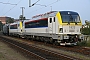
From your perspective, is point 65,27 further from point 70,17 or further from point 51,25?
point 51,25

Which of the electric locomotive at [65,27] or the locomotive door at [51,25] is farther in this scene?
the locomotive door at [51,25]

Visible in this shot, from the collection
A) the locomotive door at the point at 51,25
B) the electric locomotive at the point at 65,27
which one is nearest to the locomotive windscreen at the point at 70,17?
the electric locomotive at the point at 65,27

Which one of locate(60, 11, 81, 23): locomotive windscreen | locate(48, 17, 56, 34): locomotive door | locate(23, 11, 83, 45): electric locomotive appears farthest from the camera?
locate(48, 17, 56, 34): locomotive door

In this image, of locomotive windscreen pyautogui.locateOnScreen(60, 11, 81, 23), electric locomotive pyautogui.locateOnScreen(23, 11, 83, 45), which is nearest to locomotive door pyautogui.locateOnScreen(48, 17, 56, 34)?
electric locomotive pyautogui.locateOnScreen(23, 11, 83, 45)

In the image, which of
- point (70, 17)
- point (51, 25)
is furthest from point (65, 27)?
point (51, 25)

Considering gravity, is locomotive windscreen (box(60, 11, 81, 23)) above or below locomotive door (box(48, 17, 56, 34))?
above

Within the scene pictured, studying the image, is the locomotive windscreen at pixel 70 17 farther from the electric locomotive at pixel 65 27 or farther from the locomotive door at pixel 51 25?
the locomotive door at pixel 51 25

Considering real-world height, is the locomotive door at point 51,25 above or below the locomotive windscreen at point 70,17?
below

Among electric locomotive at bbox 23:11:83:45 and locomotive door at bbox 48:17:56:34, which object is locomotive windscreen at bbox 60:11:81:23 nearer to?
electric locomotive at bbox 23:11:83:45

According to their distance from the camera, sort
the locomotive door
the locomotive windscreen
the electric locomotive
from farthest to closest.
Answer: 1. the locomotive door
2. the locomotive windscreen
3. the electric locomotive

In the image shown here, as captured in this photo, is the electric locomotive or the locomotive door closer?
the electric locomotive

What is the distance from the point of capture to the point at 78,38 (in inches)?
722

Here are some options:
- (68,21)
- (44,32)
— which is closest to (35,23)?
(44,32)

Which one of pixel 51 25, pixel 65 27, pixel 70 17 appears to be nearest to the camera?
pixel 65 27
